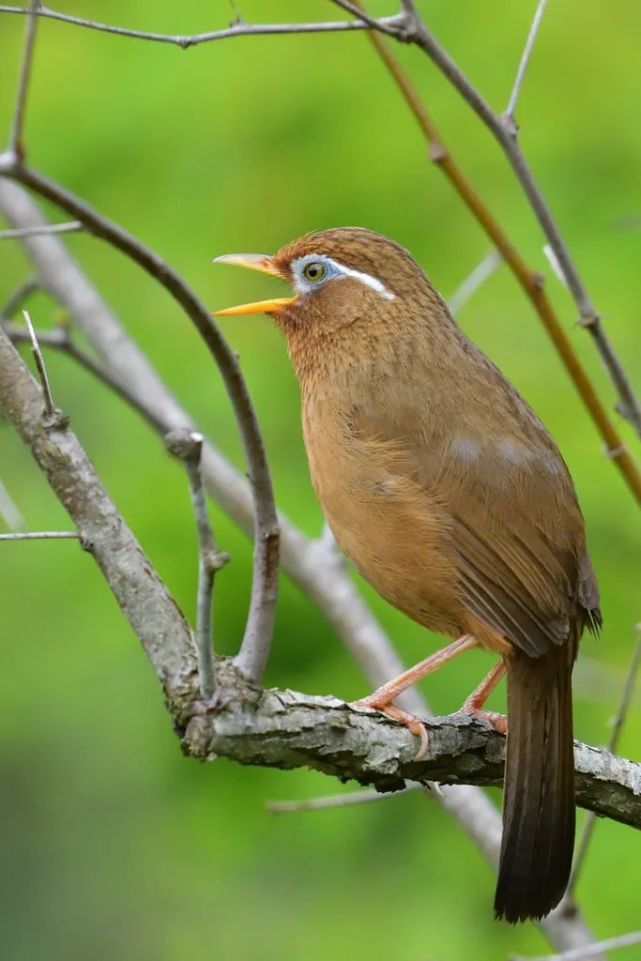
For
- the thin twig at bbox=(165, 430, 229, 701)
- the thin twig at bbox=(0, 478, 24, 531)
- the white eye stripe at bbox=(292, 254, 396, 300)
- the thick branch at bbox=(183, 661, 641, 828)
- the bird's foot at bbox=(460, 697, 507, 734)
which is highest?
the white eye stripe at bbox=(292, 254, 396, 300)

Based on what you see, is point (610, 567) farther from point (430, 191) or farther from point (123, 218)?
point (123, 218)

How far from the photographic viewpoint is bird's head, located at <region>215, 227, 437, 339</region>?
4691 millimetres

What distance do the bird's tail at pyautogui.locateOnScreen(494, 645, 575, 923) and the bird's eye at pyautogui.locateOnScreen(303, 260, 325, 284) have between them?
156 cm

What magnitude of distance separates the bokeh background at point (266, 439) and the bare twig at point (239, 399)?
2130 millimetres

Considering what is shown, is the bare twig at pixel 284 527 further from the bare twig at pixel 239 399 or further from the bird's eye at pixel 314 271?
the bare twig at pixel 239 399

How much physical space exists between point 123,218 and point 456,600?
3102 mm

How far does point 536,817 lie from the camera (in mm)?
3764

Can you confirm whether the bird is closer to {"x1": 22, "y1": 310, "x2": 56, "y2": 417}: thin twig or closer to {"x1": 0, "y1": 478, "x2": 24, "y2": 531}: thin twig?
{"x1": 0, "y1": 478, "x2": 24, "y2": 531}: thin twig

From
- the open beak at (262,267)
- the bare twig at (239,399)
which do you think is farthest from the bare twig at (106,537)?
the open beak at (262,267)

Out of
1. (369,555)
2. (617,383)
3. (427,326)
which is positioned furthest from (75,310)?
(617,383)

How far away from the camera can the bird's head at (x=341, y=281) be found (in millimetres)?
4691

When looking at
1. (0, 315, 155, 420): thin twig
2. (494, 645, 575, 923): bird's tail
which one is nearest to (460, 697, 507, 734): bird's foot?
(494, 645, 575, 923): bird's tail

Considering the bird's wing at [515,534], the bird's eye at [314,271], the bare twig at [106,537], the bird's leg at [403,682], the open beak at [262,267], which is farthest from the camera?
Result: the bird's eye at [314,271]

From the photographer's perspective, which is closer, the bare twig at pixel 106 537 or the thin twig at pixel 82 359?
the bare twig at pixel 106 537
